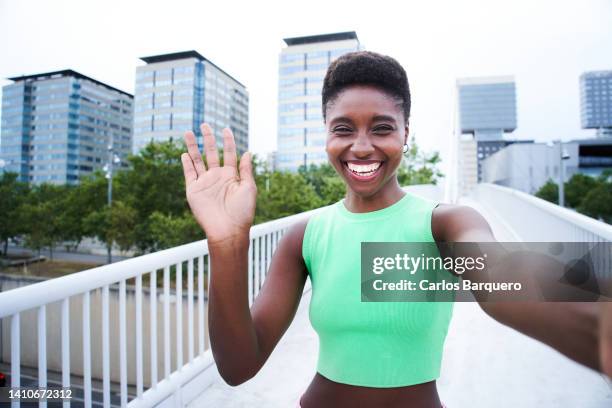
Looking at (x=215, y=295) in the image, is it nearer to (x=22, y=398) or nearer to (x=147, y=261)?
(x=22, y=398)

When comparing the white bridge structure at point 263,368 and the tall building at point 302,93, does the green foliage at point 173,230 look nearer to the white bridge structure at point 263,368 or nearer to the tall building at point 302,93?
the white bridge structure at point 263,368

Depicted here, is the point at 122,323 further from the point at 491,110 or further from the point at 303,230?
the point at 491,110

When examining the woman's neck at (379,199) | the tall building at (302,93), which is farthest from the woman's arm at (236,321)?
the tall building at (302,93)

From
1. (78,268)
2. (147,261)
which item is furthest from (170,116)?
(147,261)

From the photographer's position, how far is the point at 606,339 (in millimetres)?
474

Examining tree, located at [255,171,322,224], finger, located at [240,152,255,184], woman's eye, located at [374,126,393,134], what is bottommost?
finger, located at [240,152,255,184]

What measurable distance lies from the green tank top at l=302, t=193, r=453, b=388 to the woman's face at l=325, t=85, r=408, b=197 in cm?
9

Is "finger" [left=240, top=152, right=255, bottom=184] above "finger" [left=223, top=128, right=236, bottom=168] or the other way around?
the other way around

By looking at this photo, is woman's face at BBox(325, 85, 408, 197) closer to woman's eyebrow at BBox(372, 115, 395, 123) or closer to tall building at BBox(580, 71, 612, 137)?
woman's eyebrow at BBox(372, 115, 395, 123)

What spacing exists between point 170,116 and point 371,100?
4018 inches

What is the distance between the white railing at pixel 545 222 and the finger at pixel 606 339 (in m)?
2.97

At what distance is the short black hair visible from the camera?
1020mm

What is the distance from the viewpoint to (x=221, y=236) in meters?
0.80

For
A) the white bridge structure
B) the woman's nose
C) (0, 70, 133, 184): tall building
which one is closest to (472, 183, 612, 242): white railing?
the white bridge structure
